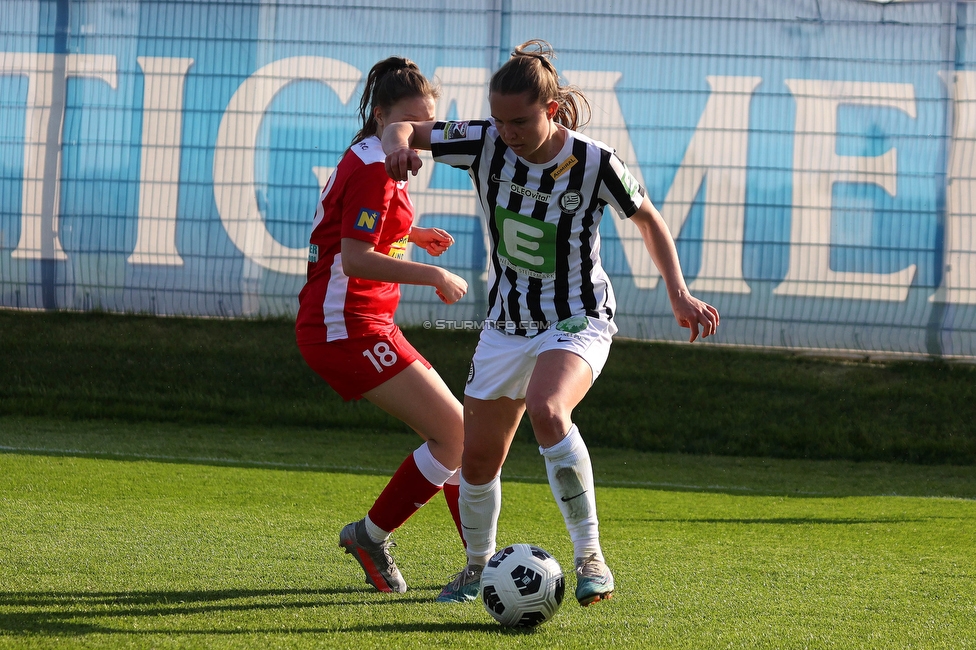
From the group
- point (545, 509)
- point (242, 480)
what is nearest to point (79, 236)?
point (242, 480)

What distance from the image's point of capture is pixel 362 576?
358cm

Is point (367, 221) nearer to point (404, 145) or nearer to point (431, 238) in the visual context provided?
point (404, 145)

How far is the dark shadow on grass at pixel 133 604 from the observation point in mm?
2729

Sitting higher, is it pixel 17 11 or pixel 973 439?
pixel 17 11

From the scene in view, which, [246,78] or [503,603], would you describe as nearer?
[503,603]

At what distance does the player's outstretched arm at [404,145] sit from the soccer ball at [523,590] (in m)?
1.12

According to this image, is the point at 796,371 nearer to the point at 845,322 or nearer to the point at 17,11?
the point at 845,322

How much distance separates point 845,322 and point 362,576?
6365mm

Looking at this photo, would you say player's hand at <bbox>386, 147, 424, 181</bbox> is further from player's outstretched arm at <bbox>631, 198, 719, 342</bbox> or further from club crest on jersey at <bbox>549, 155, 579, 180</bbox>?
player's outstretched arm at <bbox>631, 198, 719, 342</bbox>

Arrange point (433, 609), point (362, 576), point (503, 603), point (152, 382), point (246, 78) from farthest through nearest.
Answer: point (246, 78) < point (152, 382) < point (362, 576) < point (433, 609) < point (503, 603)

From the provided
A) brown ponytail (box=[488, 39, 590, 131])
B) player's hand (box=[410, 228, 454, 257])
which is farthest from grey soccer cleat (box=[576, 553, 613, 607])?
player's hand (box=[410, 228, 454, 257])

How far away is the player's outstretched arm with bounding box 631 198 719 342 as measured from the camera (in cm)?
293

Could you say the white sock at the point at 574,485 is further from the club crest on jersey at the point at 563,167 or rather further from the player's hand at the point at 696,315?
the club crest on jersey at the point at 563,167

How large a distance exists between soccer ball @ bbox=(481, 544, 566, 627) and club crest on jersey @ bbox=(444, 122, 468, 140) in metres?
1.26
